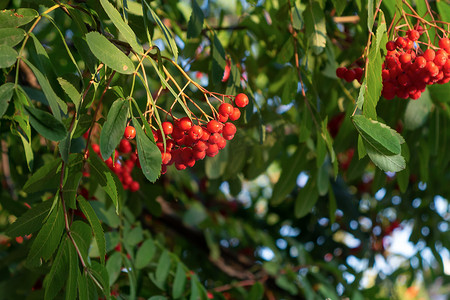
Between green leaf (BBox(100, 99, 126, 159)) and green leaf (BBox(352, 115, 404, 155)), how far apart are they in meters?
0.44

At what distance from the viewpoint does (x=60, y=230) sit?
45.4 inches

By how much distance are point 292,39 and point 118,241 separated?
0.88m

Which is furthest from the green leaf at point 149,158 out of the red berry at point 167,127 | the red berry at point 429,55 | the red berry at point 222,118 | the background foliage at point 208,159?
the red berry at point 429,55

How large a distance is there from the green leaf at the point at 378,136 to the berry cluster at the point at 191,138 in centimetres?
26

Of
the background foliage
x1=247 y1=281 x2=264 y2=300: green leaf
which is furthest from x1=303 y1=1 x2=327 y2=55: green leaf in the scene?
x1=247 y1=281 x2=264 y2=300: green leaf

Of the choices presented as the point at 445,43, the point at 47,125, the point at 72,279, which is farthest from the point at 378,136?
the point at 72,279

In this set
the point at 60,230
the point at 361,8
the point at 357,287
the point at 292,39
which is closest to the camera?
the point at 60,230

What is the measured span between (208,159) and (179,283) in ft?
1.69

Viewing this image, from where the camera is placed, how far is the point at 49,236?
1.15 meters

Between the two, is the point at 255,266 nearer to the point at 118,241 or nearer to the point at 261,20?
the point at 118,241

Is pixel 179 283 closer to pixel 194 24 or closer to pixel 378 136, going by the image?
pixel 194 24

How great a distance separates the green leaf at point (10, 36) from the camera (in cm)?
96

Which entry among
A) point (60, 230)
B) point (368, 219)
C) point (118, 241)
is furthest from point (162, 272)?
point (368, 219)

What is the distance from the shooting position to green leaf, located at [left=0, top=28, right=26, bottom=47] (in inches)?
37.9
